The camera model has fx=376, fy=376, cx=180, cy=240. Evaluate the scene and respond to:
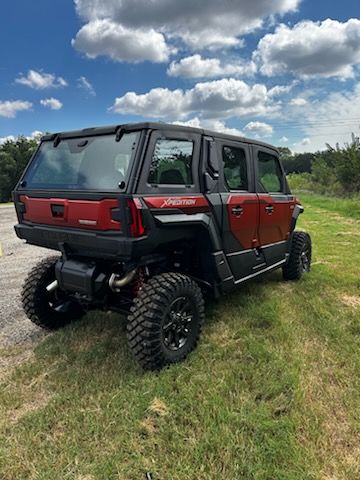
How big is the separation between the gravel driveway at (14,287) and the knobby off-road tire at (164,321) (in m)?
1.42

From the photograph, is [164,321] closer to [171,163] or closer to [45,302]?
[171,163]

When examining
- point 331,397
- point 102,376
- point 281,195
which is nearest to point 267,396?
point 331,397

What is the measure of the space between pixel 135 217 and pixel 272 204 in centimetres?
217

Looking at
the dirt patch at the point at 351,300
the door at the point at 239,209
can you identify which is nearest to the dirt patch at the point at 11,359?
the door at the point at 239,209

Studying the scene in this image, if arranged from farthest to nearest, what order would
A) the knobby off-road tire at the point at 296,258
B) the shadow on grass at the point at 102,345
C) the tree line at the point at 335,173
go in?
the tree line at the point at 335,173
the knobby off-road tire at the point at 296,258
the shadow on grass at the point at 102,345

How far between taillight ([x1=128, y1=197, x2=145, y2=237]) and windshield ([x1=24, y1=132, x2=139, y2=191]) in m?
0.16

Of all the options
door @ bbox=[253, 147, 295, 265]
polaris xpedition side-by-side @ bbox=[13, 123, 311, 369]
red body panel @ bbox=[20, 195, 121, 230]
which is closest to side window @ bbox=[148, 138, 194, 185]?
polaris xpedition side-by-side @ bbox=[13, 123, 311, 369]

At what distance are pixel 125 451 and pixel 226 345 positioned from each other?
143 centimetres

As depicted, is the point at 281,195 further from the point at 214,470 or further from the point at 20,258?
the point at 20,258

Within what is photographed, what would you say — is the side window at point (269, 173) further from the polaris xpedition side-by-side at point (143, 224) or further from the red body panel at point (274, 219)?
the polaris xpedition side-by-side at point (143, 224)

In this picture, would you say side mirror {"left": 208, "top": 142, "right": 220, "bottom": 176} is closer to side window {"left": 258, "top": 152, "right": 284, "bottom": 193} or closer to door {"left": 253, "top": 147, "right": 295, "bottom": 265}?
door {"left": 253, "top": 147, "right": 295, "bottom": 265}

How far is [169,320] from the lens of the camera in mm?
3043

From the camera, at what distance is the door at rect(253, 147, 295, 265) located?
4215 millimetres

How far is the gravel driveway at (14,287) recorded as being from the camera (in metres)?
3.79
